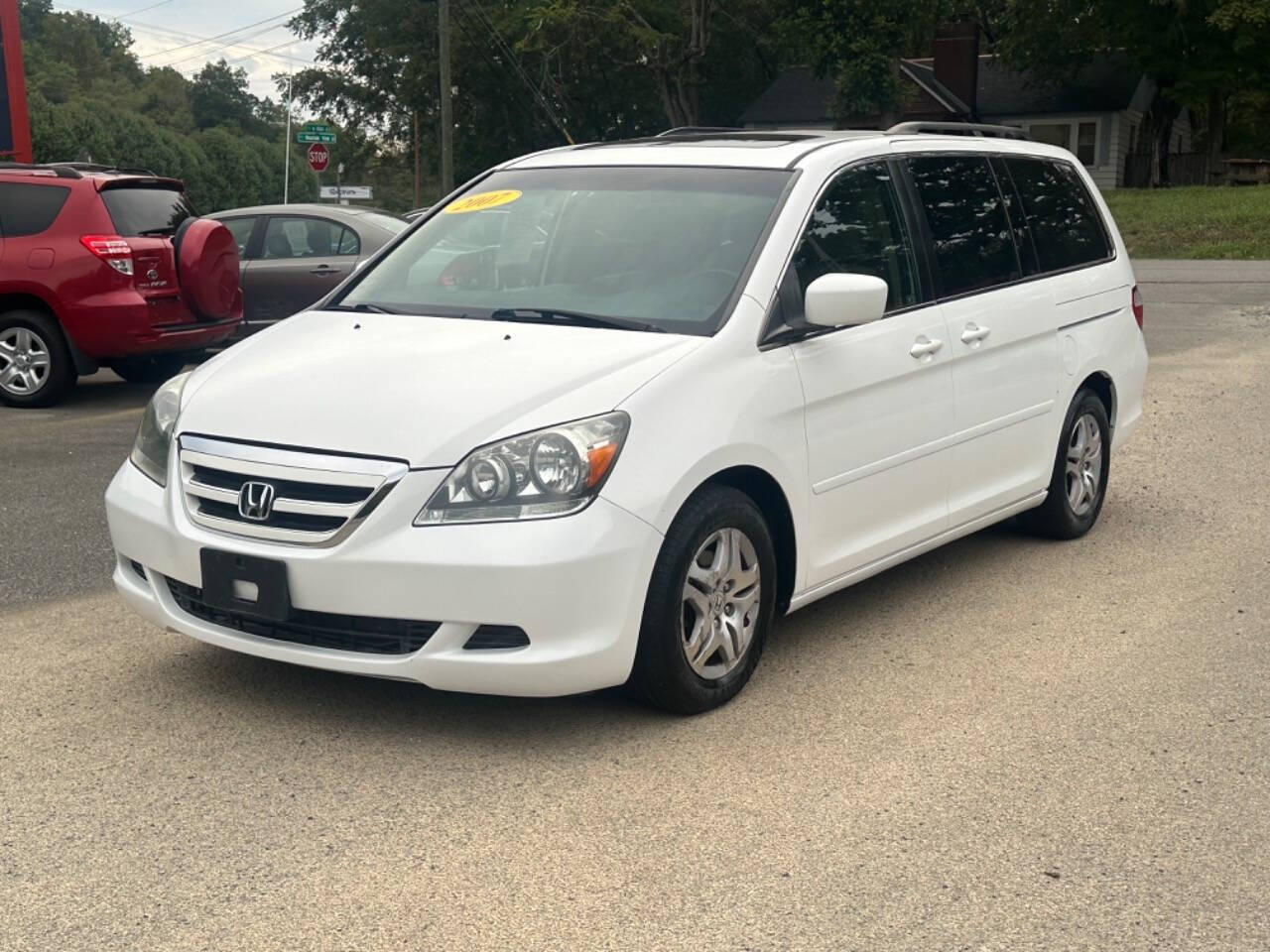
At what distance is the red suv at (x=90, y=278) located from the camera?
11367mm

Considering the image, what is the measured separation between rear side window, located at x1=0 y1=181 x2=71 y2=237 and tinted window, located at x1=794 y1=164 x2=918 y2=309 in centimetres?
774

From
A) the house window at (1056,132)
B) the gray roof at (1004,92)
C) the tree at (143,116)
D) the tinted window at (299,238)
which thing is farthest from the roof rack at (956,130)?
the house window at (1056,132)

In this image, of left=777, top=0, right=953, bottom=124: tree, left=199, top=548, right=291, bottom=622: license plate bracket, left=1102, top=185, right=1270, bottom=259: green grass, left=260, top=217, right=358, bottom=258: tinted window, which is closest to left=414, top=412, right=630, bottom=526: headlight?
left=199, top=548, right=291, bottom=622: license plate bracket

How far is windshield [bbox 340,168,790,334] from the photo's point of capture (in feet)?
17.1

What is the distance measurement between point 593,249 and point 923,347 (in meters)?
1.27

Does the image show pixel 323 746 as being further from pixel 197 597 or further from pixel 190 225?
pixel 190 225

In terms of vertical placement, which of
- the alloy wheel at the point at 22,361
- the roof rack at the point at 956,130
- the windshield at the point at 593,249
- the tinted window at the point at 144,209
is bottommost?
the alloy wheel at the point at 22,361

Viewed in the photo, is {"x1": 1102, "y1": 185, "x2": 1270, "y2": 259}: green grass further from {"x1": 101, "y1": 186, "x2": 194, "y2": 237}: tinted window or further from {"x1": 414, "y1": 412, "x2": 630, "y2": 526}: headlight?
{"x1": 414, "y1": 412, "x2": 630, "y2": 526}: headlight

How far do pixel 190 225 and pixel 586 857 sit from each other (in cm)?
896

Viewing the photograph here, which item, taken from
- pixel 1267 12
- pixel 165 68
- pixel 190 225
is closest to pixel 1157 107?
pixel 1267 12

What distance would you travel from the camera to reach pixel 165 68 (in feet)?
493

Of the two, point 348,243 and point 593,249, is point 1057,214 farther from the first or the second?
point 348,243

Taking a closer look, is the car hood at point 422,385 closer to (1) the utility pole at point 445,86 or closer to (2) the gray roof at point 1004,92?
(1) the utility pole at point 445,86

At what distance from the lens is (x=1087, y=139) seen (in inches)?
2215
